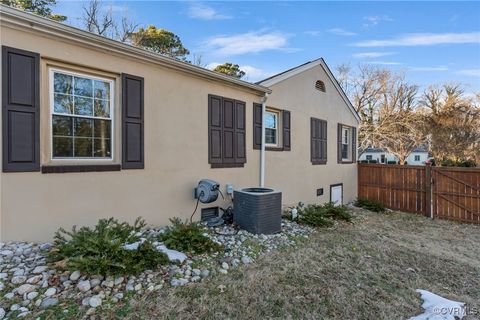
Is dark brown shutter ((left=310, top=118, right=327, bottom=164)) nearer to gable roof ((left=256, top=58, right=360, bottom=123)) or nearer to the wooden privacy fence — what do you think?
gable roof ((left=256, top=58, right=360, bottom=123))

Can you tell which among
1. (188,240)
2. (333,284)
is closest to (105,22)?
(188,240)

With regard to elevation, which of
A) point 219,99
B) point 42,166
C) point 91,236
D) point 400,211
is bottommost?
point 400,211

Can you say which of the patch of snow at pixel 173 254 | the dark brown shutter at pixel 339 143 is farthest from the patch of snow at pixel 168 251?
the dark brown shutter at pixel 339 143

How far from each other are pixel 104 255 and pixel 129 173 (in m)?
1.74

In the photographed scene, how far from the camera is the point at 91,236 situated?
3043 mm

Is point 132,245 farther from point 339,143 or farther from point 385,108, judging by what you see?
point 385,108

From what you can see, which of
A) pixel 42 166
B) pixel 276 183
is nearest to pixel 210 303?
pixel 42 166

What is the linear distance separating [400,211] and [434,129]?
13407mm

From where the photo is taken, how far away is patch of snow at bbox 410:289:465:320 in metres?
2.53

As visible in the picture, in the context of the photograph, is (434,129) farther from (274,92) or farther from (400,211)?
(274,92)

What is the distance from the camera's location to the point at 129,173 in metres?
4.37

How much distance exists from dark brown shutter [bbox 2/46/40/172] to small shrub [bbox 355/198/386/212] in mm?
8949

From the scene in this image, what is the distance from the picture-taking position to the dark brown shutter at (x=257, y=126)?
259 inches

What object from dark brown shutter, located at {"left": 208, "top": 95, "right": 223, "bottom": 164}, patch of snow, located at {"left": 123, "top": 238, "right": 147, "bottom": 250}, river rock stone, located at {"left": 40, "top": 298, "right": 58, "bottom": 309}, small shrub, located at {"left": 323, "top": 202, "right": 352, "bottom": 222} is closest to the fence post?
small shrub, located at {"left": 323, "top": 202, "right": 352, "bottom": 222}
